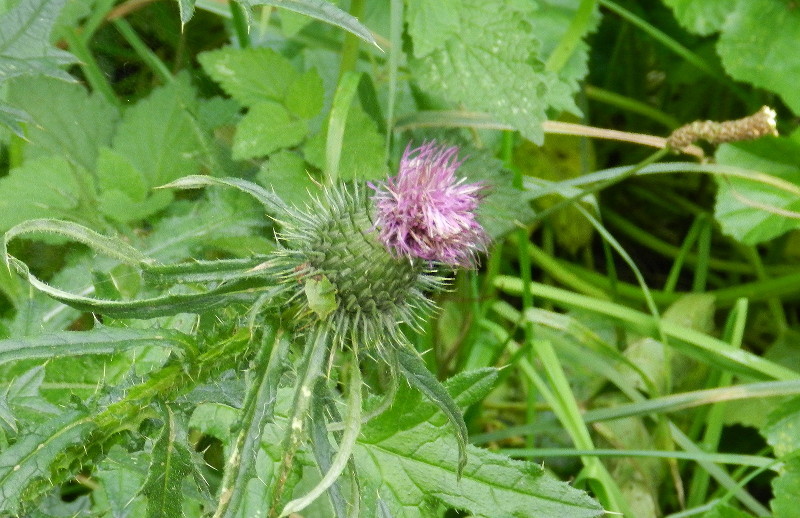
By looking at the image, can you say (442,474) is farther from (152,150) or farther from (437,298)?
(152,150)

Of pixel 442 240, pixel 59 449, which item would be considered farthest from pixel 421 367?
pixel 59 449

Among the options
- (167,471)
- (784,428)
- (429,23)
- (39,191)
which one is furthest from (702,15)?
(167,471)

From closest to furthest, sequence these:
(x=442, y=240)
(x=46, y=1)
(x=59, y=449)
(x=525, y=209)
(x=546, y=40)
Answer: (x=59, y=449), (x=442, y=240), (x=46, y=1), (x=525, y=209), (x=546, y=40)

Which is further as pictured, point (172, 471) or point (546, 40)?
point (546, 40)

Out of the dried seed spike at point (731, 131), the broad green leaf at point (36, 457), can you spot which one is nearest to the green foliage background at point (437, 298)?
the broad green leaf at point (36, 457)

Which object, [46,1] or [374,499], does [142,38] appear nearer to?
[46,1]

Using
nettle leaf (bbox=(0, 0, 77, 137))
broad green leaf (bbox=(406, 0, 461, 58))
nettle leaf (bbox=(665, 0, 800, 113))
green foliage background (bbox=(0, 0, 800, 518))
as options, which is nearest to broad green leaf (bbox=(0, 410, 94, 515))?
green foliage background (bbox=(0, 0, 800, 518))
